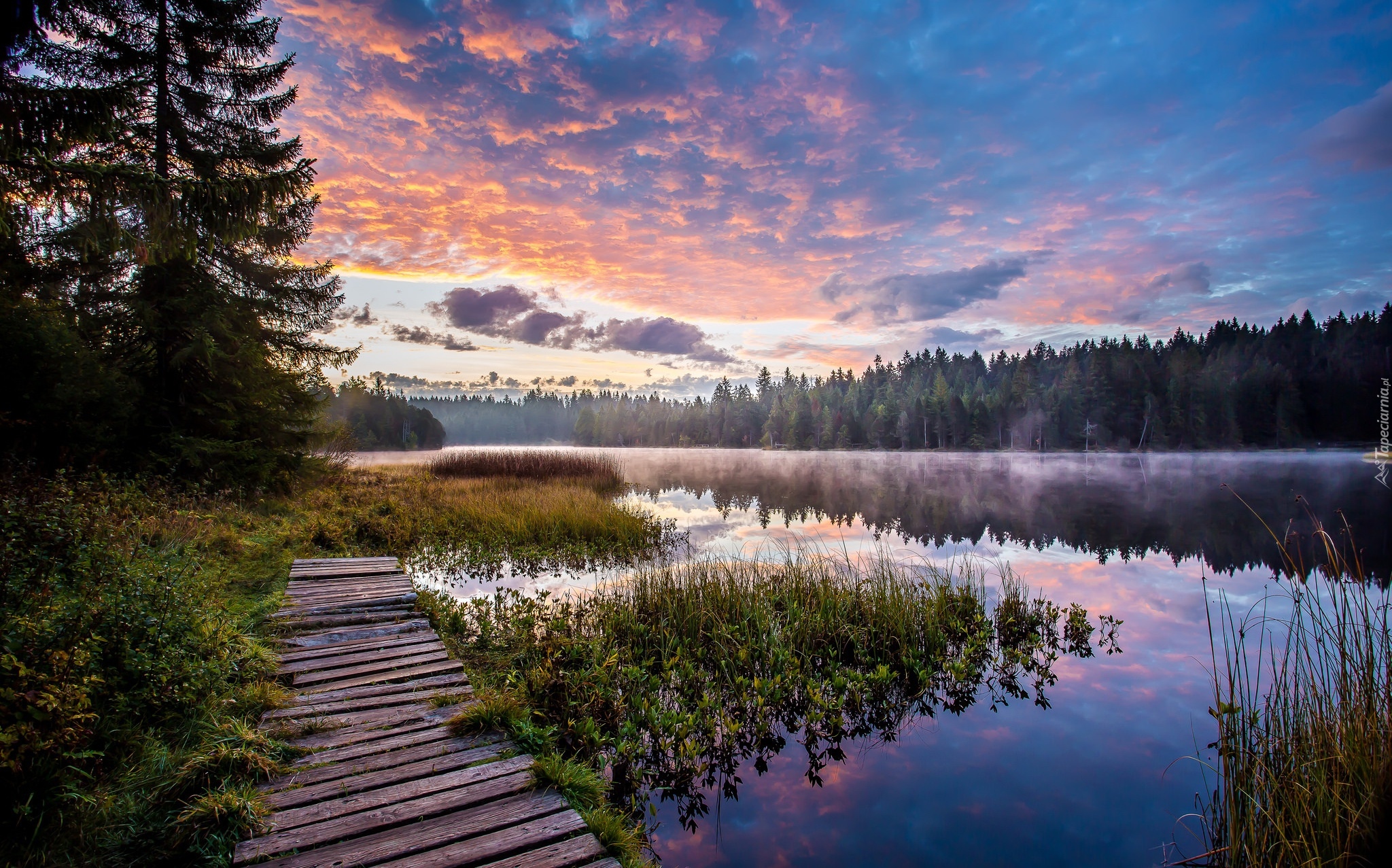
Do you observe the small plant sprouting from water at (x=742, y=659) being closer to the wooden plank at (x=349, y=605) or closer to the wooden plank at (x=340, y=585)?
the wooden plank at (x=349, y=605)

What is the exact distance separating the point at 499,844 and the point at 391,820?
652 mm

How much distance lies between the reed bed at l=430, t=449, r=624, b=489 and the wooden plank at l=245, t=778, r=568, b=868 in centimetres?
1791

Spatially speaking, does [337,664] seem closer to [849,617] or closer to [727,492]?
[849,617]

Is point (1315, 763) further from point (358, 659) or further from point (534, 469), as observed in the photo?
point (534, 469)

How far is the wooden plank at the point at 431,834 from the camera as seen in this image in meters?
2.75

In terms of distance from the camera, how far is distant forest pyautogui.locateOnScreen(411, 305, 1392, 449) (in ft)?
187

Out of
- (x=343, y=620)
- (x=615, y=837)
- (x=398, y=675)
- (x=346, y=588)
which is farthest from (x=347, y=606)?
(x=615, y=837)

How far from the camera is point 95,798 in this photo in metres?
3.04

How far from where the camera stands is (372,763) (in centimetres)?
361

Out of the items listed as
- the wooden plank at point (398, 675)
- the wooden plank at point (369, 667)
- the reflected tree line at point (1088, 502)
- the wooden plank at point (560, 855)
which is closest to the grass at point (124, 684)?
the wooden plank at point (369, 667)

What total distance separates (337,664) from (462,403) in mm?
176947

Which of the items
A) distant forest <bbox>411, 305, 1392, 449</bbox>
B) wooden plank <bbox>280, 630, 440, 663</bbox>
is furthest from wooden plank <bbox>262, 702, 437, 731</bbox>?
distant forest <bbox>411, 305, 1392, 449</bbox>

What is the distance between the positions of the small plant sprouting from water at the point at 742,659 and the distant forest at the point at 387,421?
66.0 meters

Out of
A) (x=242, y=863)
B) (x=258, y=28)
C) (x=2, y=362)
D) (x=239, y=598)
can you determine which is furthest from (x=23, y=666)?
(x=258, y=28)
